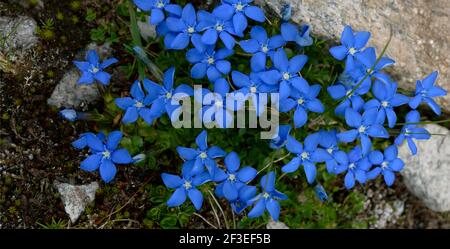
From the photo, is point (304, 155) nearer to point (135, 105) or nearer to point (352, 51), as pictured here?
point (352, 51)

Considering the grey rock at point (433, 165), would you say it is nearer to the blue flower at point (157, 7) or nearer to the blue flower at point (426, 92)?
the blue flower at point (426, 92)

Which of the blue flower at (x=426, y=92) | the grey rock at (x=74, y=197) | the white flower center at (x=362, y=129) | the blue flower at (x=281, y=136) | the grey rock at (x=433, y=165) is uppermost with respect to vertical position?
the blue flower at (x=426, y=92)

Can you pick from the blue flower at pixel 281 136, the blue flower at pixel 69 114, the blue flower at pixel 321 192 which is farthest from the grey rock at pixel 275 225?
the blue flower at pixel 69 114
